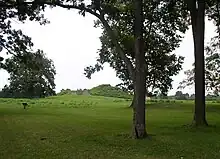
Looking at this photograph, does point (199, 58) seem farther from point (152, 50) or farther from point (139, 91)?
point (152, 50)

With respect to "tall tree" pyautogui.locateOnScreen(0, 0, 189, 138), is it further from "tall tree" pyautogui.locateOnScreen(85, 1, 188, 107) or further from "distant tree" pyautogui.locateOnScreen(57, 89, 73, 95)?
"distant tree" pyautogui.locateOnScreen(57, 89, 73, 95)

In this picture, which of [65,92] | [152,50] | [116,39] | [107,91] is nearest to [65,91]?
[65,92]

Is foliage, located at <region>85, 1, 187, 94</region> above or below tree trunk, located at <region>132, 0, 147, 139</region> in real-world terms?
above

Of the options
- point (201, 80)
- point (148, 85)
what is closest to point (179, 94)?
point (148, 85)

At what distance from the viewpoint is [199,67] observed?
70.2 feet

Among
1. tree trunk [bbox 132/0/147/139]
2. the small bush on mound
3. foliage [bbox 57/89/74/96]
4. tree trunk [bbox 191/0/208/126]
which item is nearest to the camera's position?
tree trunk [bbox 132/0/147/139]

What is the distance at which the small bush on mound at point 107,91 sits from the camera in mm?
97250

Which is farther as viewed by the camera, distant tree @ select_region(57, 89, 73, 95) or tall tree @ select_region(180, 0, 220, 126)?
distant tree @ select_region(57, 89, 73, 95)

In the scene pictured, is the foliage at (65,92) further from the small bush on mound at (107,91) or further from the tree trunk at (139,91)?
the tree trunk at (139,91)

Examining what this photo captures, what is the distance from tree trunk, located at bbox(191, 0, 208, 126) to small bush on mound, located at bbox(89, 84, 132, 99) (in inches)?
2908

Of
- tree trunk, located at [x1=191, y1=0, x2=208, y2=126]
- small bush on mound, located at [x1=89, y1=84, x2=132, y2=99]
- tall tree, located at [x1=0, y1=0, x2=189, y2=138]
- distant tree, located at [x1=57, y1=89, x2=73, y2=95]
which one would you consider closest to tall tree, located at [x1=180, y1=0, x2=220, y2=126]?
tree trunk, located at [x1=191, y1=0, x2=208, y2=126]

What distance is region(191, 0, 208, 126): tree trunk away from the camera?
69.5ft

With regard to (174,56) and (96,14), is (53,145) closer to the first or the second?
(96,14)

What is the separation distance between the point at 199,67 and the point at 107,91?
80180mm
